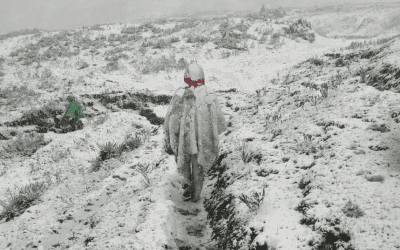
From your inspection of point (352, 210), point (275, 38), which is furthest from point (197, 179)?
point (275, 38)

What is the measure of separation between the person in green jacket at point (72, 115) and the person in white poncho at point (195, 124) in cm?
499

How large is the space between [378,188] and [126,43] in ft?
48.8

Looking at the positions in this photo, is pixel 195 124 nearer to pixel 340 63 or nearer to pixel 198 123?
pixel 198 123

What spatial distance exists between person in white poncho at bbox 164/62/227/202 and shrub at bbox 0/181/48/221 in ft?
9.64

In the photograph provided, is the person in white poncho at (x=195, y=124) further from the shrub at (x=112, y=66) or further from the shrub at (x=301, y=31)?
the shrub at (x=301, y=31)

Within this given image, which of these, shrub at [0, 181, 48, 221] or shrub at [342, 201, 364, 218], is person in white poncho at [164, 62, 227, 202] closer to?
shrub at [342, 201, 364, 218]

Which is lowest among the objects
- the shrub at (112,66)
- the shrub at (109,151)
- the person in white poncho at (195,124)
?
the shrub at (109,151)

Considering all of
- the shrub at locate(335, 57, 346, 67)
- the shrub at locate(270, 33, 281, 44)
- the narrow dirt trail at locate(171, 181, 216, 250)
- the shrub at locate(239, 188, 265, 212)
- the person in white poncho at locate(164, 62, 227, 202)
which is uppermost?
the shrub at locate(270, 33, 281, 44)

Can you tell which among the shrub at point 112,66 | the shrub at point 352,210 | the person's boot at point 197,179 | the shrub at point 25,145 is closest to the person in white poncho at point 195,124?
the person's boot at point 197,179

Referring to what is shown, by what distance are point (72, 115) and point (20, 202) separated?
3.53 m

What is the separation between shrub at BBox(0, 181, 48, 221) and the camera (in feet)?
13.9

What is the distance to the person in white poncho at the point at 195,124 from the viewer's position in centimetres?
336

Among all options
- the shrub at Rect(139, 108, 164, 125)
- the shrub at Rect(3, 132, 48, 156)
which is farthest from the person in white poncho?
the shrub at Rect(3, 132, 48, 156)

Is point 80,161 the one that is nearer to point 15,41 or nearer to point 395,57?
point 395,57
